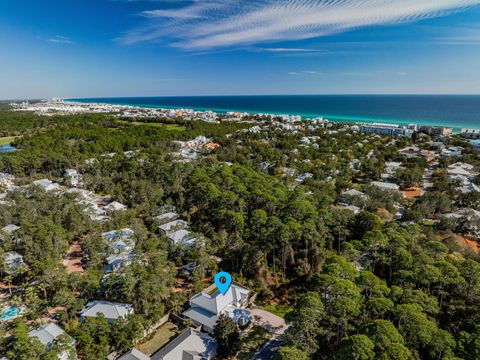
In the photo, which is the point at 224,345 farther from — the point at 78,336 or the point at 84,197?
the point at 84,197

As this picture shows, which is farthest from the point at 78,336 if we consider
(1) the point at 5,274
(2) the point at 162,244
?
(1) the point at 5,274

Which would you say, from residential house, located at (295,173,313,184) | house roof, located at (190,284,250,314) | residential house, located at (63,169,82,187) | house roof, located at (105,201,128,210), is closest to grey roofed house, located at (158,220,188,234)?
house roof, located at (105,201,128,210)

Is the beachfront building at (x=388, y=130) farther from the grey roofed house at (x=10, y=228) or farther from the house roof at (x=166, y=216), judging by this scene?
the grey roofed house at (x=10, y=228)

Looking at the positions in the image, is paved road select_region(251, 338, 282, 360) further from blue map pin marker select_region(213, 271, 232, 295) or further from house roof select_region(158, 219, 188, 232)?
house roof select_region(158, 219, 188, 232)

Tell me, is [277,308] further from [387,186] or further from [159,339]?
[387,186]

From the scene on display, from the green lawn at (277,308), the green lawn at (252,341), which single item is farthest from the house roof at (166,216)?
the green lawn at (252,341)

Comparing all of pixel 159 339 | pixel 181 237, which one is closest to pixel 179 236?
pixel 181 237
